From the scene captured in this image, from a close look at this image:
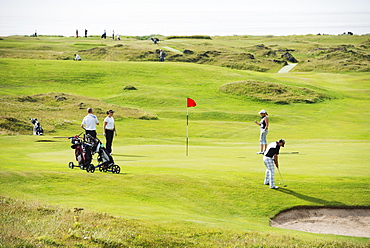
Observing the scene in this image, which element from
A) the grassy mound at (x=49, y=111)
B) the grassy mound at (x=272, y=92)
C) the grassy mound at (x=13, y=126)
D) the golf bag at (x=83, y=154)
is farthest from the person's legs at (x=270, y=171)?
the grassy mound at (x=272, y=92)

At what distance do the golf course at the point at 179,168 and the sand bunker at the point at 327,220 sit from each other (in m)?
0.26

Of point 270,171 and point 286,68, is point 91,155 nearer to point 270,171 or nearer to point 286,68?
point 270,171

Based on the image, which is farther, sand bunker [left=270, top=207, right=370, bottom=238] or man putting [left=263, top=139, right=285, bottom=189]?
man putting [left=263, top=139, right=285, bottom=189]

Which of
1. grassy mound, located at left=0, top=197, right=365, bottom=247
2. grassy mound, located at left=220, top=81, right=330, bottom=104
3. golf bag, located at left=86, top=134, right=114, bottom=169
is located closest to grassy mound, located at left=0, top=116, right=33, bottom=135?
golf bag, located at left=86, top=134, right=114, bottom=169

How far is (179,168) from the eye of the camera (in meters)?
22.3

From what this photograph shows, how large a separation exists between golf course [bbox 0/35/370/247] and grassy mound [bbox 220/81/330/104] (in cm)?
23

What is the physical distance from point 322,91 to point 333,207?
6661 cm

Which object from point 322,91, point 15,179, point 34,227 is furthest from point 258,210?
point 322,91

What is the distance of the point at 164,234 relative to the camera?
13352mm

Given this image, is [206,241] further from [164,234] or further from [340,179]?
[340,179]

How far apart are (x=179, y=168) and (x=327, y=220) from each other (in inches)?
301

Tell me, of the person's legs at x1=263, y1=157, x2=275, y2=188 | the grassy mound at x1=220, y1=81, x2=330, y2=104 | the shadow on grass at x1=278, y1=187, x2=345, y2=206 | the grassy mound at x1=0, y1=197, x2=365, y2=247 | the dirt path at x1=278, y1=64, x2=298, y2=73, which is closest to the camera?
the grassy mound at x1=0, y1=197, x2=365, y2=247

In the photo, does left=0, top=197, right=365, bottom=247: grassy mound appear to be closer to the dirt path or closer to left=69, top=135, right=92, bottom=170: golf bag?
left=69, top=135, right=92, bottom=170: golf bag

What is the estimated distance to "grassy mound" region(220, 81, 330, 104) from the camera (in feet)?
241
